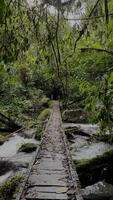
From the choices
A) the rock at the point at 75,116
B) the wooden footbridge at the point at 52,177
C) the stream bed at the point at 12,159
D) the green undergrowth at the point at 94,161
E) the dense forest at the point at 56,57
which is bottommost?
the rock at the point at 75,116

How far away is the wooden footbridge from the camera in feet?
17.9

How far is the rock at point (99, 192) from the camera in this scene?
8.07 meters

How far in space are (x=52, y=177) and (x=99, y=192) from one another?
2.21 m

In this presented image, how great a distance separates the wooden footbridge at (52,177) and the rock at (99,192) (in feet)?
3.42

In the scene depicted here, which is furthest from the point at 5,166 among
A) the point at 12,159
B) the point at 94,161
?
the point at 94,161

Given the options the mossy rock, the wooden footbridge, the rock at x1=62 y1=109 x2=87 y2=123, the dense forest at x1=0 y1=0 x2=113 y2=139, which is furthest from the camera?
the rock at x1=62 y1=109 x2=87 y2=123

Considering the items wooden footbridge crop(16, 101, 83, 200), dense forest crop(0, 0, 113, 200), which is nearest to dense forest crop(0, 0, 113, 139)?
dense forest crop(0, 0, 113, 200)

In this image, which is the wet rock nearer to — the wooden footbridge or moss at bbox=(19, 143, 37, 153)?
moss at bbox=(19, 143, 37, 153)

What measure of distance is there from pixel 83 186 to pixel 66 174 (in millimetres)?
2306

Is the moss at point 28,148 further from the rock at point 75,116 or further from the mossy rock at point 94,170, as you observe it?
the rock at point 75,116

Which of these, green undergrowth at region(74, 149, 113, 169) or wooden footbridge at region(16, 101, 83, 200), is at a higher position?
wooden footbridge at region(16, 101, 83, 200)

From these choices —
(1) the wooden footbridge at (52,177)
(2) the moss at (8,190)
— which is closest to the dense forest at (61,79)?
(2) the moss at (8,190)

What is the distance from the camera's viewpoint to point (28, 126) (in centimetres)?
1566

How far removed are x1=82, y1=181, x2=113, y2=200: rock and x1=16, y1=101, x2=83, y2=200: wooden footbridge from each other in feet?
3.42
